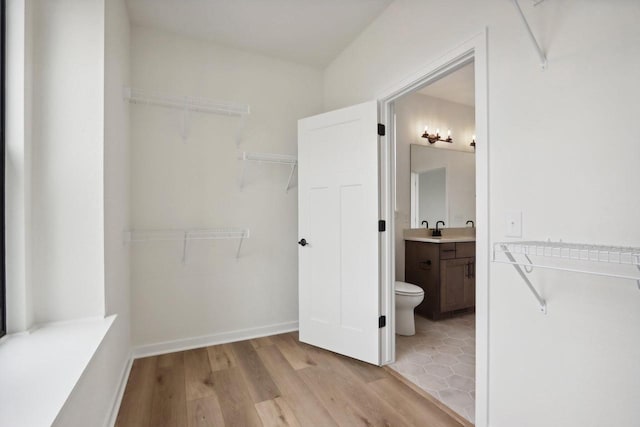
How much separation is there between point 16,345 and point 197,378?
117 cm

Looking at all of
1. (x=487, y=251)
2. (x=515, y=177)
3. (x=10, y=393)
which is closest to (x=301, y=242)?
(x=487, y=251)

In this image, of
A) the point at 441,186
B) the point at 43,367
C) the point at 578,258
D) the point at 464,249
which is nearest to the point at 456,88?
the point at 441,186

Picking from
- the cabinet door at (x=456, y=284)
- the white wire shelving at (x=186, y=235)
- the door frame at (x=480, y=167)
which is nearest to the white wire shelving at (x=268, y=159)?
the white wire shelving at (x=186, y=235)

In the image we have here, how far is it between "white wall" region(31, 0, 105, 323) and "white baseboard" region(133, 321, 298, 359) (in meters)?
1.18

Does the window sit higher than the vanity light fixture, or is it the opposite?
the vanity light fixture

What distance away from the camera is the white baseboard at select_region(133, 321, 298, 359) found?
2.45 m

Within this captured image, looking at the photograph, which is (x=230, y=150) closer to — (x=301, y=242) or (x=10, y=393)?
(x=301, y=242)

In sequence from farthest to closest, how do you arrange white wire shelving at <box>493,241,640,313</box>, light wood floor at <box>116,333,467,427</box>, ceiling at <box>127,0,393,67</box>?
ceiling at <box>127,0,393,67</box> → light wood floor at <box>116,333,467,427</box> → white wire shelving at <box>493,241,640,313</box>

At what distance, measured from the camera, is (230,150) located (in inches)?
109

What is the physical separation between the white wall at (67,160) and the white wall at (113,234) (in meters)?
0.06

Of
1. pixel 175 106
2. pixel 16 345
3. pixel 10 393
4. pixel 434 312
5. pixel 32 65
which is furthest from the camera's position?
pixel 434 312

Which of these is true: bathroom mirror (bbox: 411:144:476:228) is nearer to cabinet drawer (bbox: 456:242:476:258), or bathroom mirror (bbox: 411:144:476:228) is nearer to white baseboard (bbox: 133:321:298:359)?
cabinet drawer (bbox: 456:242:476:258)

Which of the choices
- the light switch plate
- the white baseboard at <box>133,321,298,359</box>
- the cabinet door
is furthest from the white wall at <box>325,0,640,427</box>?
the white baseboard at <box>133,321,298,359</box>

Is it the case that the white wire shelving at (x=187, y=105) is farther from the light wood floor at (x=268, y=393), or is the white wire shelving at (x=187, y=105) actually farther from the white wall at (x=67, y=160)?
the light wood floor at (x=268, y=393)
